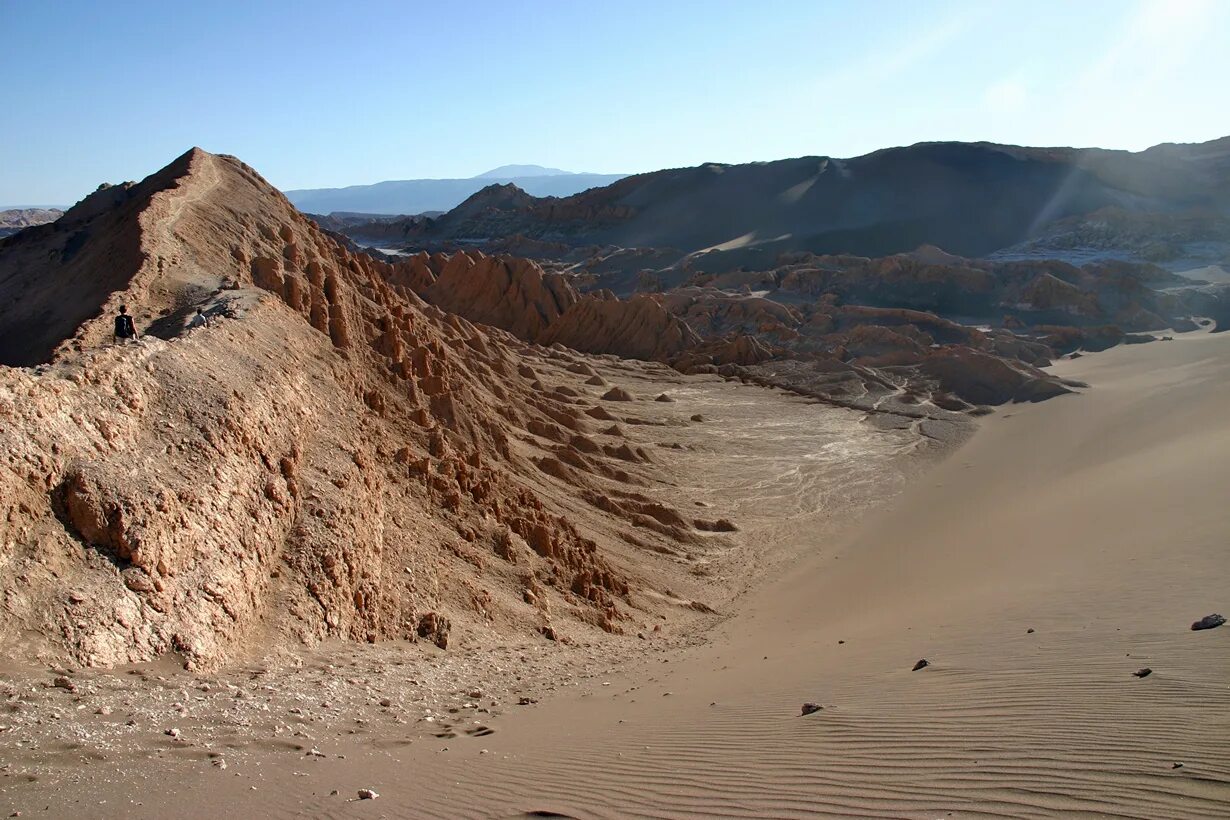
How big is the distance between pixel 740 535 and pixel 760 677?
9.27 metres

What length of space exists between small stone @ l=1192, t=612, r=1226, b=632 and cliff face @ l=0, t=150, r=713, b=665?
633 centimetres

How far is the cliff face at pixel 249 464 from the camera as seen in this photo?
6.81 metres

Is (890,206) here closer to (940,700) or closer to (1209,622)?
(1209,622)

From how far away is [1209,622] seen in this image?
24.5ft

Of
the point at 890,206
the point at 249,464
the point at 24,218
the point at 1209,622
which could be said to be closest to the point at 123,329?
the point at 249,464

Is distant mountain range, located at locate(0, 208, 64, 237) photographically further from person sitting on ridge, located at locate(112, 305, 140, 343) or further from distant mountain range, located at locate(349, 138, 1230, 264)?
person sitting on ridge, located at locate(112, 305, 140, 343)

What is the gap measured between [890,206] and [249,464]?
71.4 m

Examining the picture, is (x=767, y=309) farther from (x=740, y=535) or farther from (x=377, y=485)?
(x=377, y=485)

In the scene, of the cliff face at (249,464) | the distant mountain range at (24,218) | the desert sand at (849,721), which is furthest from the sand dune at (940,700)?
the distant mountain range at (24,218)

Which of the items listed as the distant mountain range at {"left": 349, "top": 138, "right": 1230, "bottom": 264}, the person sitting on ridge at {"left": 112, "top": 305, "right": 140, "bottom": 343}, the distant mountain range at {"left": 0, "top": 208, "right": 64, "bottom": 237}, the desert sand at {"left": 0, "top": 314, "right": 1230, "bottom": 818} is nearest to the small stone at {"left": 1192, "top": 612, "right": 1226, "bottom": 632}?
the desert sand at {"left": 0, "top": 314, "right": 1230, "bottom": 818}

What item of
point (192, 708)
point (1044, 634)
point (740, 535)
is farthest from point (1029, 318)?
point (192, 708)

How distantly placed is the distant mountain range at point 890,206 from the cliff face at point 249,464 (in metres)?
48.2

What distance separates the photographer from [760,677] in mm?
9055

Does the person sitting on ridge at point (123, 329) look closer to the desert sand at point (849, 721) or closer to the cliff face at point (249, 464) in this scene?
the cliff face at point (249, 464)
